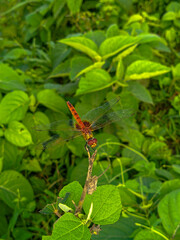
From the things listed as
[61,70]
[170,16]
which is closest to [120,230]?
[61,70]

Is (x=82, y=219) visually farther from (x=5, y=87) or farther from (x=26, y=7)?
(x=26, y=7)

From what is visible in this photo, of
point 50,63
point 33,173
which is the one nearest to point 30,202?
point 33,173

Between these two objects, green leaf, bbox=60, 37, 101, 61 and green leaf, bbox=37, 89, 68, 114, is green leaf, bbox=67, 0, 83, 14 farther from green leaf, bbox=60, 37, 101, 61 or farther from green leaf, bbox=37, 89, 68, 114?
green leaf, bbox=37, 89, 68, 114

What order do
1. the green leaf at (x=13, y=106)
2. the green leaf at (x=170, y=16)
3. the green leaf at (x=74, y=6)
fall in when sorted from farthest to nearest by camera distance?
the green leaf at (x=170, y=16)
the green leaf at (x=74, y=6)
the green leaf at (x=13, y=106)

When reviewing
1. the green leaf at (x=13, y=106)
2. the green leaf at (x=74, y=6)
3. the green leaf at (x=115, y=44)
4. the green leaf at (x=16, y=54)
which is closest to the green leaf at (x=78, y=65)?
the green leaf at (x=115, y=44)

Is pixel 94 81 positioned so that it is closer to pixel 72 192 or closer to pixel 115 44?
pixel 115 44

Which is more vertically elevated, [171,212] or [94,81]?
[94,81]

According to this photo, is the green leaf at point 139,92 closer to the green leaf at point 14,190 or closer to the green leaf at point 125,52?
→ the green leaf at point 125,52
